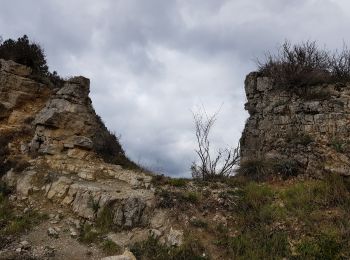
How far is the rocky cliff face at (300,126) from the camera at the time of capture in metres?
13.2

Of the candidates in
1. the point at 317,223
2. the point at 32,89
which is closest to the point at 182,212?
the point at 317,223

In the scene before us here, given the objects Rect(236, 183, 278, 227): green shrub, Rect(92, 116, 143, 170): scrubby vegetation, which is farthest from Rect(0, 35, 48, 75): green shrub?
Rect(236, 183, 278, 227): green shrub

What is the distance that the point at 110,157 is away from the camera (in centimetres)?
1517

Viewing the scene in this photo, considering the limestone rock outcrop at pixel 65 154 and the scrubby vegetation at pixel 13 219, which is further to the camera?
the limestone rock outcrop at pixel 65 154

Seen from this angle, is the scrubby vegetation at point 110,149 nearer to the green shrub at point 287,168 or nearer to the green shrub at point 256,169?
the green shrub at point 256,169

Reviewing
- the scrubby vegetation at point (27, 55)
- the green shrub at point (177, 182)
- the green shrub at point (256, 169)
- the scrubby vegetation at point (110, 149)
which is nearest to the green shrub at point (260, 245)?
the green shrub at point (177, 182)

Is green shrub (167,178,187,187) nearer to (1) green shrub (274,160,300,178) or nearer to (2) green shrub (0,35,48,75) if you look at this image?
(1) green shrub (274,160,300,178)

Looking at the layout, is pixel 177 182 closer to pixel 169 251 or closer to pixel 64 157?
pixel 169 251

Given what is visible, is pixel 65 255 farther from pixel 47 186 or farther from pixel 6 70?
pixel 6 70

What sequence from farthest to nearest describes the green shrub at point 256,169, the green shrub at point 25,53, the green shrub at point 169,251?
the green shrub at point 25,53
the green shrub at point 256,169
the green shrub at point 169,251

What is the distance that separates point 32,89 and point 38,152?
366 cm

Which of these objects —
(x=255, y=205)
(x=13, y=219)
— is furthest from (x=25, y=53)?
(x=255, y=205)

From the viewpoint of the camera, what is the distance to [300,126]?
14.4m

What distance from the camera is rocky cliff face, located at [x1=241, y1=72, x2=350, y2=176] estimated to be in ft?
43.4
